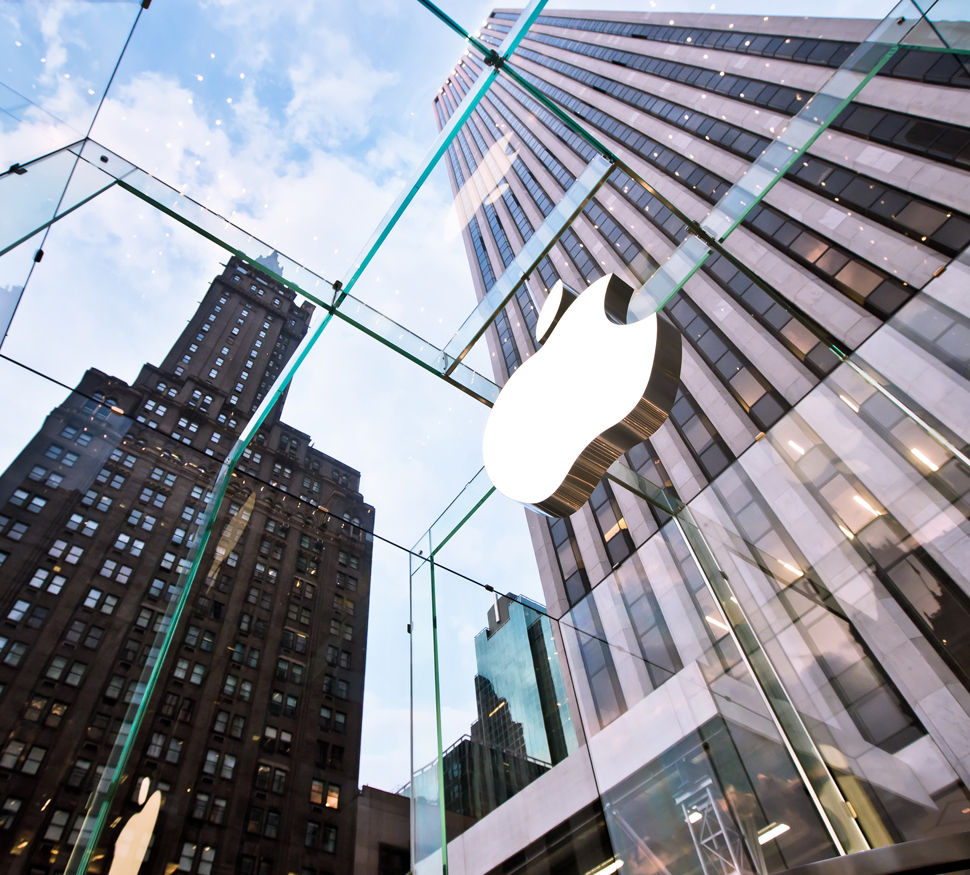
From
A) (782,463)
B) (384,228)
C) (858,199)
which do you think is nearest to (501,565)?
(782,463)

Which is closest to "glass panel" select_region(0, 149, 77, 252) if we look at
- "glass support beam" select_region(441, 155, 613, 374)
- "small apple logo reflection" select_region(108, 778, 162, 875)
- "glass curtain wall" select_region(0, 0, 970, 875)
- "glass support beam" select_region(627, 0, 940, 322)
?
"glass curtain wall" select_region(0, 0, 970, 875)

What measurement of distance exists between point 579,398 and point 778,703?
8.81 ft

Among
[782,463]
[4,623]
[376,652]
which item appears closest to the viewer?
[4,623]

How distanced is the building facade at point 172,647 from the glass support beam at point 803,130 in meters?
3.13

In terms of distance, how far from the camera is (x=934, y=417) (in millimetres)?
5082

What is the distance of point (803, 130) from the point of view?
446 centimetres

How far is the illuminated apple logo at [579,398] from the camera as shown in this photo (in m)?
3.63

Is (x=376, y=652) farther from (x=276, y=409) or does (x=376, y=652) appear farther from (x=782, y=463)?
(x=782, y=463)

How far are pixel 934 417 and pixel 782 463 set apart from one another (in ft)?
4.64

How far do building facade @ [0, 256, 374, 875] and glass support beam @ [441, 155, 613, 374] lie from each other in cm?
175

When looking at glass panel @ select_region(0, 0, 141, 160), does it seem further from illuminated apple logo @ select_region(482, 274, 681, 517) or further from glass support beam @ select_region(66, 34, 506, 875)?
illuminated apple logo @ select_region(482, 274, 681, 517)

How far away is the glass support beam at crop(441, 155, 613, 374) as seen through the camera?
5.10 m

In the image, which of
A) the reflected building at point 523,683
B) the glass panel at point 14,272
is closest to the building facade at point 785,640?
the reflected building at point 523,683

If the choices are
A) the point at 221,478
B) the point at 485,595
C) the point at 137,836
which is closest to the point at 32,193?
the point at 221,478
